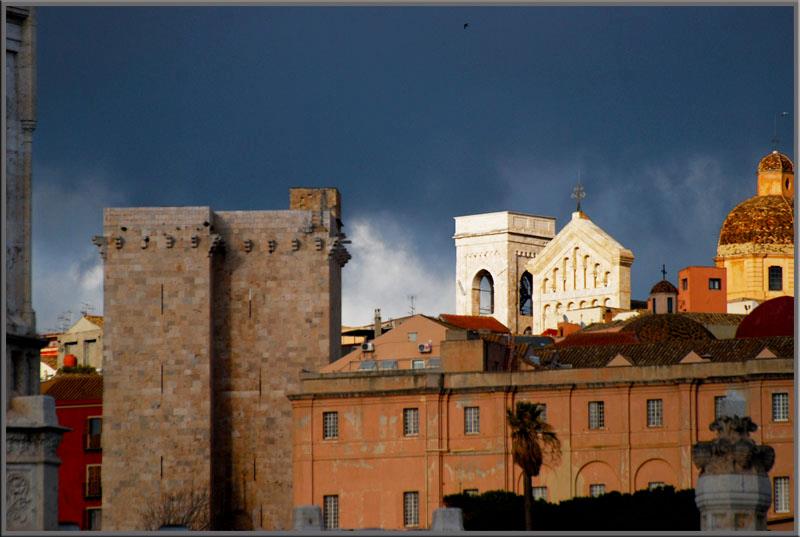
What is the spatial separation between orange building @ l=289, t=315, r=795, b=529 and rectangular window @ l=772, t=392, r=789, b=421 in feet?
0.10

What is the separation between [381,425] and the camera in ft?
282

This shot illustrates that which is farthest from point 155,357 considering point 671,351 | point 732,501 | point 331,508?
point 732,501

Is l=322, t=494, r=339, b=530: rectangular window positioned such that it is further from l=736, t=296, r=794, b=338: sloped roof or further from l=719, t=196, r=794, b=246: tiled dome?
l=719, t=196, r=794, b=246: tiled dome

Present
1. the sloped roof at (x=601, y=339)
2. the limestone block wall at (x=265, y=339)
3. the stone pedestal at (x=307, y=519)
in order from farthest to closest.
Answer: the sloped roof at (x=601, y=339) < the limestone block wall at (x=265, y=339) < the stone pedestal at (x=307, y=519)

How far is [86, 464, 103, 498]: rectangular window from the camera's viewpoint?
91125mm

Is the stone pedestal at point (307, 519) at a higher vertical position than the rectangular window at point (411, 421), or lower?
lower

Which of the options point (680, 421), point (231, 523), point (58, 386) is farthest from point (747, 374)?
point (58, 386)

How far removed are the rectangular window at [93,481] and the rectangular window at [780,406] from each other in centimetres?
2430

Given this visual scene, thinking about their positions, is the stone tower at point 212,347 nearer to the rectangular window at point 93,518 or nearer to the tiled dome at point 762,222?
the rectangular window at point 93,518

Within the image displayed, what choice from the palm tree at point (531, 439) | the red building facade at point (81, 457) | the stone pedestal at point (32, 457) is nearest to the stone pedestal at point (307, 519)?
the stone pedestal at point (32, 457)

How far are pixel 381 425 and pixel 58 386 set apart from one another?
16976 millimetres

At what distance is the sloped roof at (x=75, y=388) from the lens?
314ft

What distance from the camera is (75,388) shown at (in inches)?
3824

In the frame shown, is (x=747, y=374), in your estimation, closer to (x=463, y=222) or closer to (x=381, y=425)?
(x=381, y=425)
